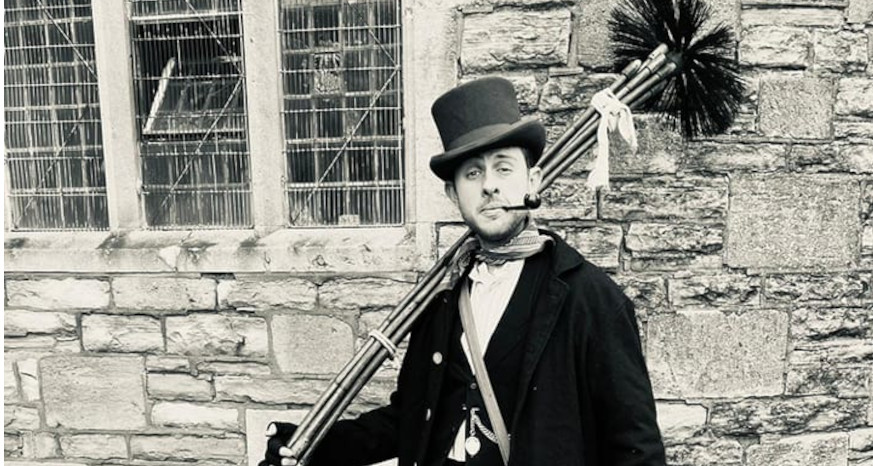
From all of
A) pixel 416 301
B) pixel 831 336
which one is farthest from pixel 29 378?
pixel 831 336

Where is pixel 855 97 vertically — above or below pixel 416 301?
above

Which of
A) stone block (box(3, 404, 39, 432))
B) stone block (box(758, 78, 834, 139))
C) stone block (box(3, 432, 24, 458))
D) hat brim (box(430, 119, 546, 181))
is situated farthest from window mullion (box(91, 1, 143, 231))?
stone block (box(758, 78, 834, 139))

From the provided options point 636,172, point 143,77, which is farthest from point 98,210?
point 636,172

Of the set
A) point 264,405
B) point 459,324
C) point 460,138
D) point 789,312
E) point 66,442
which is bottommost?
point 66,442

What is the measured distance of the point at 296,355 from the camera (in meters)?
2.86

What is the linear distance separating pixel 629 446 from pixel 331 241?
168 cm

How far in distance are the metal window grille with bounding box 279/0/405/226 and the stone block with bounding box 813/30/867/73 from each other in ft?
5.60

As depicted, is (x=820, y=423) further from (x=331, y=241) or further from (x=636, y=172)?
(x=331, y=241)

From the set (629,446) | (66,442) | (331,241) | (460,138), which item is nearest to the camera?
(629,446)

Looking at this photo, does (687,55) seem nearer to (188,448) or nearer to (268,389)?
(268,389)

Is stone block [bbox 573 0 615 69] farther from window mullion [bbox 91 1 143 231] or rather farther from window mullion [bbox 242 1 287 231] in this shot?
window mullion [bbox 91 1 143 231]

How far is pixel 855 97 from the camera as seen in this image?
8.59 ft

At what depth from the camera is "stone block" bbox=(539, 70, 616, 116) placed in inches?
103

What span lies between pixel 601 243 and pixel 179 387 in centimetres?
197
